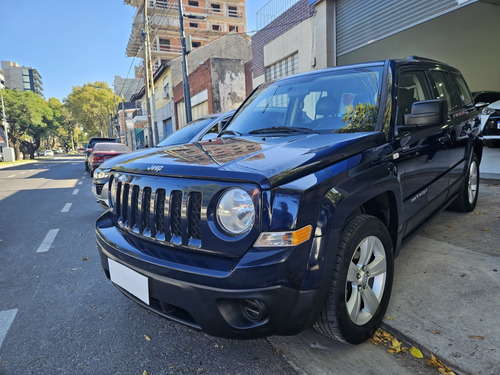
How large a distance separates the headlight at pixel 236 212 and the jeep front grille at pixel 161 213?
14 cm

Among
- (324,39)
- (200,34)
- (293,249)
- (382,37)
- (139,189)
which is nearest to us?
(293,249)

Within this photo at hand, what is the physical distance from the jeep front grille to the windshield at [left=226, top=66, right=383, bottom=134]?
1175 mm

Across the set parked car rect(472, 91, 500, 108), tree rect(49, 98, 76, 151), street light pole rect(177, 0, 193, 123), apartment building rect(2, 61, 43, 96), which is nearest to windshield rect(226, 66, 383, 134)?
parked car rect(472, 91, 500, 108)

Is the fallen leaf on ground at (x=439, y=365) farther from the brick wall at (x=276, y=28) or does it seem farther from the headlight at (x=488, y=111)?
the brick wall at (x=276, y=28)

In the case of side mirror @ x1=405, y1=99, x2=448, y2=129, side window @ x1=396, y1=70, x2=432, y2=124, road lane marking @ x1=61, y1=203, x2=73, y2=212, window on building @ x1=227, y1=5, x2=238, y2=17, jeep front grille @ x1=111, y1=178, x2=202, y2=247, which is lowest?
road lane marking @ x1=61, y1=203, x2=73, y2=212

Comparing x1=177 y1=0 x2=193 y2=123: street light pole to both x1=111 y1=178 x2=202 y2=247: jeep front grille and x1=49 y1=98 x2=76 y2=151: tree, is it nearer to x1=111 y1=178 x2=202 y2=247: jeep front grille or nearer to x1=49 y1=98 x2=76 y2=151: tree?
x1=111 y1=178 x2=202 y2=247: jeep front grille

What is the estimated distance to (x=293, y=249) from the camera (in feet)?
5.24

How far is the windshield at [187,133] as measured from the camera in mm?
5876

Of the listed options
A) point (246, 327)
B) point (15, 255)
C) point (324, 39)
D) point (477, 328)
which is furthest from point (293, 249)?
point (324, 39)

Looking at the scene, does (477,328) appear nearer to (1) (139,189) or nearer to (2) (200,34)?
(1) (139,189)

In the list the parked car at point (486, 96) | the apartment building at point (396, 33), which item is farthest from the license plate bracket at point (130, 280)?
the parked car at point (486, 96)

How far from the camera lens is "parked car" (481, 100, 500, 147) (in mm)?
7949

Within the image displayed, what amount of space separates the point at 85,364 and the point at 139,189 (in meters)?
1.13

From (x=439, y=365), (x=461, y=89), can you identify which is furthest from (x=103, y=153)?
(x=439, y=365)
